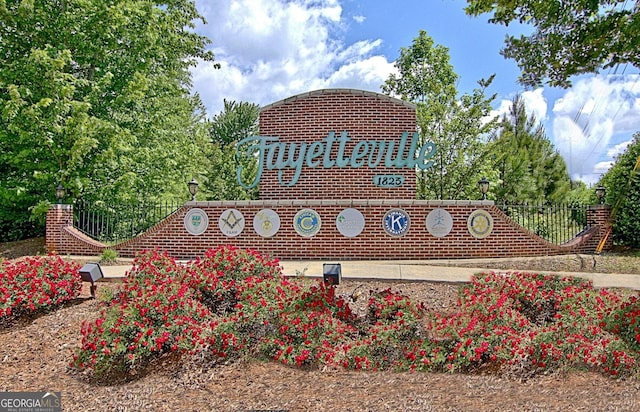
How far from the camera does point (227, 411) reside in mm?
3627

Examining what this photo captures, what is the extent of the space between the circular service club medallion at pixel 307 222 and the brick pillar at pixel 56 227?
577 centimetres

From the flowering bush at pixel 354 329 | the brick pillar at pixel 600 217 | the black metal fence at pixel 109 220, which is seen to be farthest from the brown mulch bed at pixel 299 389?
the brick pillar at pixel 600 217

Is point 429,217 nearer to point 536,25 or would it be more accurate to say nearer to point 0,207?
point 536,25

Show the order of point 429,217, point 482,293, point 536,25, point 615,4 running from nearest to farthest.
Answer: point 482,293 < point 615,4 < point 536,25 < point 429,217

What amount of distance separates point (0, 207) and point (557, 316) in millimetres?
14035

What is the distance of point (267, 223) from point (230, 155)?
16238 mm

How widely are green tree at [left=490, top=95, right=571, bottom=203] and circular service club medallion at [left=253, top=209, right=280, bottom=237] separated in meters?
10.8

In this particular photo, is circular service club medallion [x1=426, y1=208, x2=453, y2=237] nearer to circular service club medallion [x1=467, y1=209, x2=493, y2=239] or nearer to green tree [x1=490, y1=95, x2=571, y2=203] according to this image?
circular service club medallion [x1=467, y1=209, x2=493, y2=239]

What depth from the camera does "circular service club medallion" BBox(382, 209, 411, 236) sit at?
10.2 metres

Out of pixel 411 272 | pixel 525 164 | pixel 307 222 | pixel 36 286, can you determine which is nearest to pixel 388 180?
pixel 307 222

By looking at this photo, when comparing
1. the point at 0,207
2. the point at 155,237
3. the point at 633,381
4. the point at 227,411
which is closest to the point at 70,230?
the point at 155,237

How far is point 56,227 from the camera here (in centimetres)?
1139

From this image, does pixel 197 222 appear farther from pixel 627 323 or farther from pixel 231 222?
pixel 627 323

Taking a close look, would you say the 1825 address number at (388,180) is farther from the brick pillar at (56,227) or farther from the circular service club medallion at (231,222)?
the brick pillar at (56,227)
